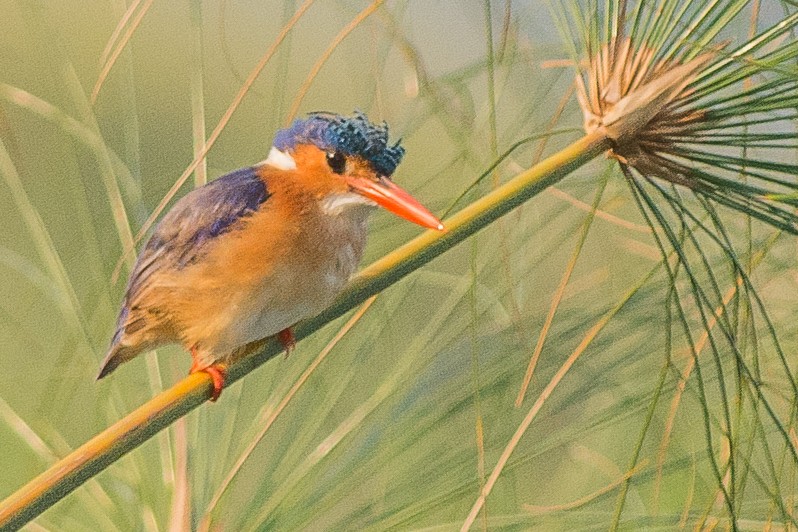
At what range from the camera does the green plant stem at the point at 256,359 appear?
44 centimetres

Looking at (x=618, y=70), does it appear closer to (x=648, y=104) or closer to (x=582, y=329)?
(x=648, y=104)

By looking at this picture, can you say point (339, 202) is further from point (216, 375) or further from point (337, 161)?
point (216, 375)

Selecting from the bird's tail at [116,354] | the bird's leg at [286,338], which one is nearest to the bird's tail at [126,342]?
the bird's tail at [116,354]

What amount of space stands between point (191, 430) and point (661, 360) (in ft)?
1.50

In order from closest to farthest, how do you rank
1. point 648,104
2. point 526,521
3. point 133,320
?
1. point 648,104
2. point 133,320
3. point 526,521

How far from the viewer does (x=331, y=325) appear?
80 centimetres

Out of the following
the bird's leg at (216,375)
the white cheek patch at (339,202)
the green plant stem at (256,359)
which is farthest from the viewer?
the white cheek patch at (339,202)

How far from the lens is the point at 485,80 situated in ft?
2.83

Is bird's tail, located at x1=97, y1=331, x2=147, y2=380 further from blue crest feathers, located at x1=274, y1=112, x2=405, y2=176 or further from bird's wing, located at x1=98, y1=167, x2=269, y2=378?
blue crest feathers, located at x1=274, y1=112, x2=405, y2=176

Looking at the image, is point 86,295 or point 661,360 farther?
point 661,360

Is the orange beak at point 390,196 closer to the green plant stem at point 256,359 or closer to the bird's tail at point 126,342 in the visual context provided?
the green plant stem at point 256,359

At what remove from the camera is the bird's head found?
64 cm

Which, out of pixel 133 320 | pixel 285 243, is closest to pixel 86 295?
pixel 133 320

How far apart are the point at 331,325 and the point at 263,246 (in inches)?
6.1
